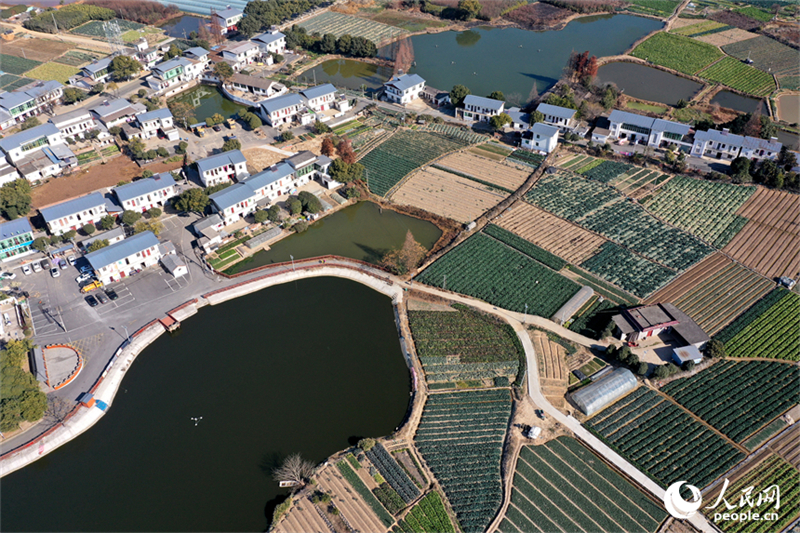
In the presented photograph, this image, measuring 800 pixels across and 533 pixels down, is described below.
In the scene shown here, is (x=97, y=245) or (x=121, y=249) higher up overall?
(x=121, y=249)

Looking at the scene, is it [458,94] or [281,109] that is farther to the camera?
[458,94]

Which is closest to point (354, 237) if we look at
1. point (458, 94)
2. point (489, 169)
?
point (489, 169)

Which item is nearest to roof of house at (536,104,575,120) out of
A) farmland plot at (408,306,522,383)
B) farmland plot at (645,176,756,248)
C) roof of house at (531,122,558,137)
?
roof of house at (531,122,558,137)

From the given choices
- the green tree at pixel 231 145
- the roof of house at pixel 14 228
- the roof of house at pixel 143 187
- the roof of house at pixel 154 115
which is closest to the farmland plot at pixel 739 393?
the roof of house at pixel 143 187

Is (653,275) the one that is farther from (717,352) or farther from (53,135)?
(53,135)

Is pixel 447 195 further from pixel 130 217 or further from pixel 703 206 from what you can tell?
pixel 130 217

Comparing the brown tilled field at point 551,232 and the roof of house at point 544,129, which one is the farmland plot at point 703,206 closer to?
the brown tilled field at point 551,232

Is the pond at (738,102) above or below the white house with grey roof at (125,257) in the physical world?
above
